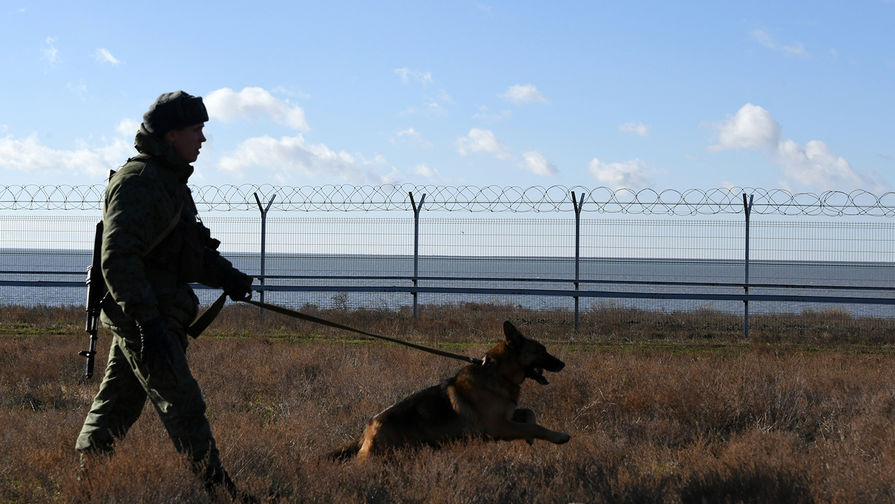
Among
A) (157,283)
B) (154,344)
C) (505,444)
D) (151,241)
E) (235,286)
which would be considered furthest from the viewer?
(505,444)

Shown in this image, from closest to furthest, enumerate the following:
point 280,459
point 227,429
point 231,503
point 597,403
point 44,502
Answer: point 231,503 → point 44,502 → point 280,459 → point 227,429 → point 597,403

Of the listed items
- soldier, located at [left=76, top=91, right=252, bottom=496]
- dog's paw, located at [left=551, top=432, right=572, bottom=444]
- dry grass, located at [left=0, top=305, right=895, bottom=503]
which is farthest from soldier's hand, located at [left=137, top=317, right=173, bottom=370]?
dog's paw, located at [left=551, top=432, right=572, bottom=444]

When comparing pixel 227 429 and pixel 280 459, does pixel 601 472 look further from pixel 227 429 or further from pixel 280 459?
pixel 227 429

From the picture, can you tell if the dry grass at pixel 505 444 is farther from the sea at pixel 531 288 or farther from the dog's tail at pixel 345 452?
the sea at pixel 531 288

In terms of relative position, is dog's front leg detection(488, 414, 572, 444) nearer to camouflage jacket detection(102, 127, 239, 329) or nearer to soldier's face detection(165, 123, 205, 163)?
camouflage jacket detection(102, 127, 239, 329)

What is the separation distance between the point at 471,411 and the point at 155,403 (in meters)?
2.12

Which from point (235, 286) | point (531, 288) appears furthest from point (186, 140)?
point (531, 288)

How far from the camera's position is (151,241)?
163 inches

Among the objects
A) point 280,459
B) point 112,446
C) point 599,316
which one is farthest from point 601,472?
point 599,316

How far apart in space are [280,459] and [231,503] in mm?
974

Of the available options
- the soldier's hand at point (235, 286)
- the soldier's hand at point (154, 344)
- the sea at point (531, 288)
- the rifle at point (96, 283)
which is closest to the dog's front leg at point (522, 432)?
the soldier's hand at point (235, 286)

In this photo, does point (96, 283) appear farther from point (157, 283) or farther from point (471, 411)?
point (471, 411)

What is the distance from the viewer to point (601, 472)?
5.10m

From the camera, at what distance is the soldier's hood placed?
428cm
